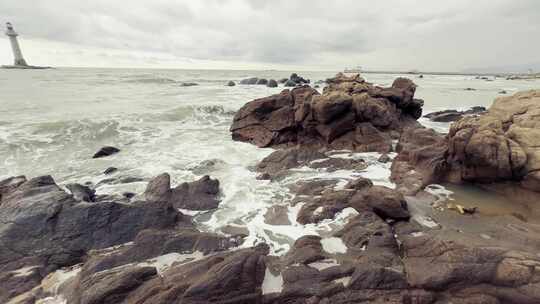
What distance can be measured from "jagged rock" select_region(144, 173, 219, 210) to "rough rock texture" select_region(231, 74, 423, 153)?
6141mm

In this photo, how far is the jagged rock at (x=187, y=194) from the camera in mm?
8227

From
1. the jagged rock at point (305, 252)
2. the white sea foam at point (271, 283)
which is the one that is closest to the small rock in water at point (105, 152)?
A: the jagged rock at point (305, 252)

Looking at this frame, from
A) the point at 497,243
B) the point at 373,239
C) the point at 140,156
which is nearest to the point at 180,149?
the point at 140,156

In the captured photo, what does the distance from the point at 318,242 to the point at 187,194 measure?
445cm

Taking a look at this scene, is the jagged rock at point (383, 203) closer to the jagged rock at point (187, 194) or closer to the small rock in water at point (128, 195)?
the jagged rock at point (187, 194)

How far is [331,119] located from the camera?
13906 millimetres

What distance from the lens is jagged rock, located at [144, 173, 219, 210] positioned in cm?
823

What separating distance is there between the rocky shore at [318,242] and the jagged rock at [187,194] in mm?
40

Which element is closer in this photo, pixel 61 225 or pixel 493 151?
pixel 61 225

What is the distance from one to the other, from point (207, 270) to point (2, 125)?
2102 cm

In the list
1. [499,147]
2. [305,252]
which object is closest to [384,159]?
[499,147]

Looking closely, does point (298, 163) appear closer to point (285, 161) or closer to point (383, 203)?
point (285, 161)

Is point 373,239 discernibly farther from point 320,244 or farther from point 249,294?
point 249,294

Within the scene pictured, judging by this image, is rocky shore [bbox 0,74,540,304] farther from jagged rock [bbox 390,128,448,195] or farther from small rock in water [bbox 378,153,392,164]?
small rock in water [bbox 378,153,392,164]
